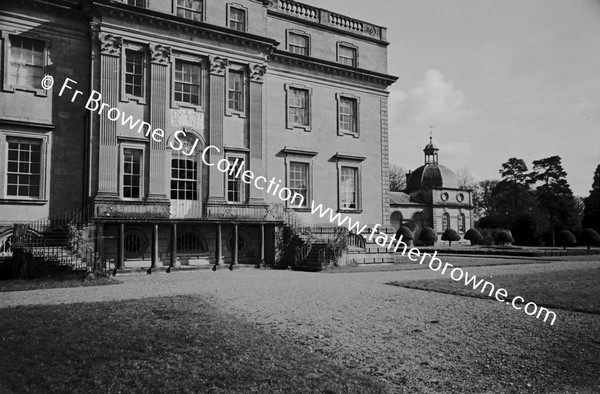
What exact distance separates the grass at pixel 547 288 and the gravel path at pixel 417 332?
67cm

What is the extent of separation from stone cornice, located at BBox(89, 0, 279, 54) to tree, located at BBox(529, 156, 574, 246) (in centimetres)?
4100

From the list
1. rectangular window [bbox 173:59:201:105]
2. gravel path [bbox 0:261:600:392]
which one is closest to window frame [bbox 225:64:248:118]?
rectangular window [bbox 173:59:201:105]

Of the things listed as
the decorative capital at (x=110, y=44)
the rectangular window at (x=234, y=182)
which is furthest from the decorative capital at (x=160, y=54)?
the rectangular window at (x=234, y=182)

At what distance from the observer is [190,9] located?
73.6ft

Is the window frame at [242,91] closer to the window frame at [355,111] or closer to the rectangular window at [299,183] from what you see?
the rectangular window at [299,183]

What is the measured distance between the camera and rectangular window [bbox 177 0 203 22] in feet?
73.0

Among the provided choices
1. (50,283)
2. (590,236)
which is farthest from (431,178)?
(50,283)

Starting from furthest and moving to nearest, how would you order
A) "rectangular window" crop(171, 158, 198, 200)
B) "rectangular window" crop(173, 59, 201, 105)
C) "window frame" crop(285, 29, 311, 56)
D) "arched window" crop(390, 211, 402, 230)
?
1. "arched window" crop(390, 211, 402, 230)
2. "window frame" crop(285, 29, 311, 56)
3. "rectangular window" crop(173, 59, 201, 105)
4. "rectangular window" crop(171, 158, 198, 200)

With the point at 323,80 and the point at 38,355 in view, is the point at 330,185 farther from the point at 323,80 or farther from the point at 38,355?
the point at 38,355

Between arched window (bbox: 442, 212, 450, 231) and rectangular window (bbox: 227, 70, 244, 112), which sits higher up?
rectangular window (bbox: 227, 70, 244, 112)

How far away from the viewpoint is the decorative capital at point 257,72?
77.4ft

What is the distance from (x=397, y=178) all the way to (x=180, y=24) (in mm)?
62490

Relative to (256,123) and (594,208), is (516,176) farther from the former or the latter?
(256,123)

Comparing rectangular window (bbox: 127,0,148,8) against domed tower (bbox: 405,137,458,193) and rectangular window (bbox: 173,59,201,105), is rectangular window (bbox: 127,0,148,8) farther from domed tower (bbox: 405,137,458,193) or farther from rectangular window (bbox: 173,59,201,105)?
domed tower (bbox: 405,137,458,193)
